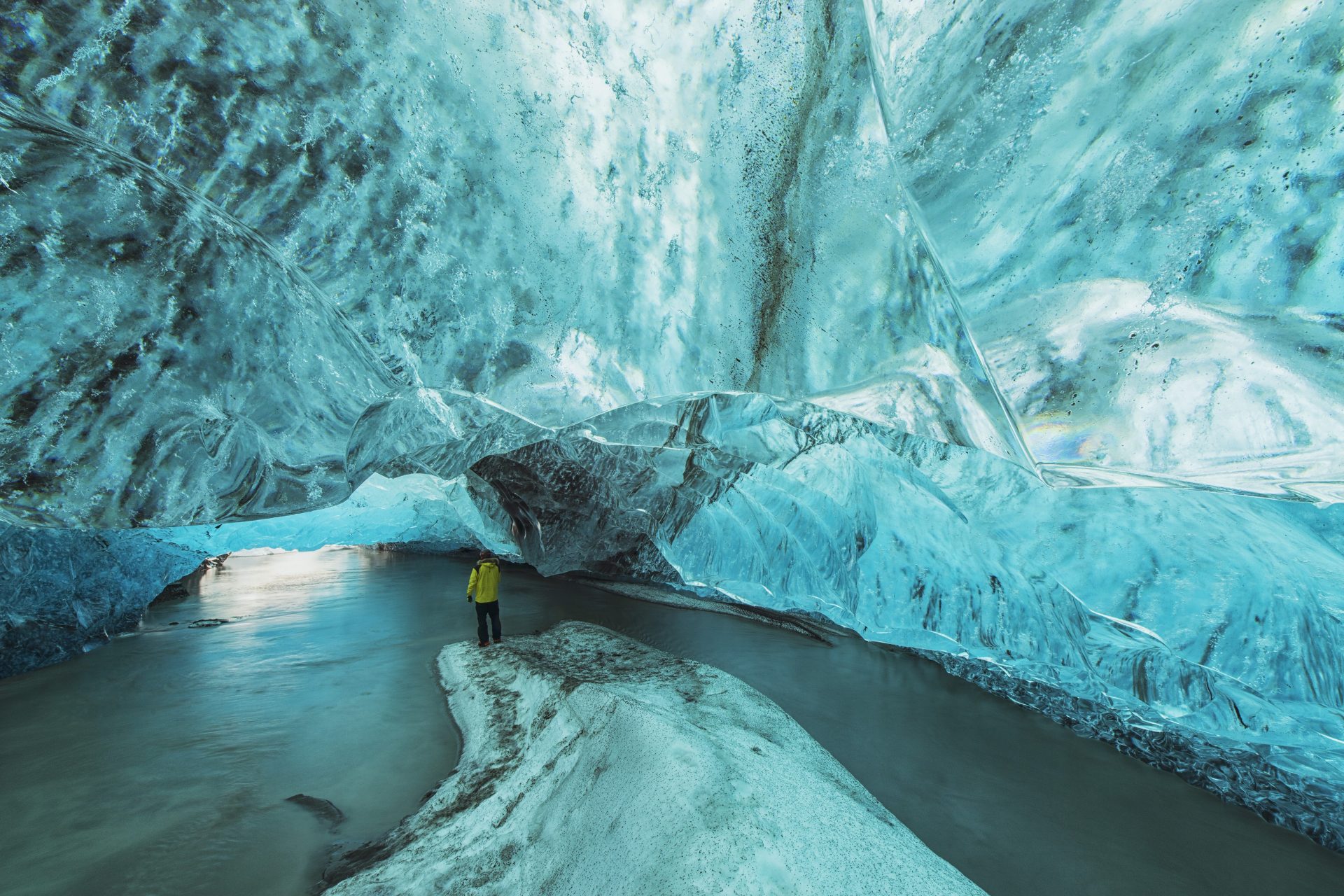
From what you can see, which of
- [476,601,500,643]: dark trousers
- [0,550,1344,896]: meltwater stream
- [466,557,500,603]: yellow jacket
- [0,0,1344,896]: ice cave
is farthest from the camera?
[476,601,500,643]: dark trousers

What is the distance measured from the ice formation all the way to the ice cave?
27 millimetres

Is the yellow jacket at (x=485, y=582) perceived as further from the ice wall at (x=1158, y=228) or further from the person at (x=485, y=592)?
the ice wall at (x=1158, y=228)

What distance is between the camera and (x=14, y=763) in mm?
4043

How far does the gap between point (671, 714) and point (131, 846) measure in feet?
10.1

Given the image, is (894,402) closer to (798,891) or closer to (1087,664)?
(798,891)

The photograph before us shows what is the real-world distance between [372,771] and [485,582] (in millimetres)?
2267

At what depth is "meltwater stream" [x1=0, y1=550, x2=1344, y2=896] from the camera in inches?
122

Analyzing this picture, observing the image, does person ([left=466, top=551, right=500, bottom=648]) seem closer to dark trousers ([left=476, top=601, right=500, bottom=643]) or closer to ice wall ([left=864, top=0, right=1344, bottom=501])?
dark trousers ([left=476, top=601, right=500, bottom=643])

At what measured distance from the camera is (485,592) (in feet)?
20.1

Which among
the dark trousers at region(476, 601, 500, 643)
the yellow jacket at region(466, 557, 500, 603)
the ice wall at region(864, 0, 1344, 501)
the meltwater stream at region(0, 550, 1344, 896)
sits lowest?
the meltwater stream at region(0, 550, 1344, 896)

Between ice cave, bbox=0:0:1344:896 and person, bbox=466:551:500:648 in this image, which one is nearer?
ice cave, bbox=0:0:1344:896

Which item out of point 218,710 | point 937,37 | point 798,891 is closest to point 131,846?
point 218,710

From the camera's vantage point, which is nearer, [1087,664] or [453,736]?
[1087,664]

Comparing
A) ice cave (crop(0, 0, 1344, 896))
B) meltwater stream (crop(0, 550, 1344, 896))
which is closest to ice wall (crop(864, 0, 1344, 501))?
ice cave (crop(0, 0, 1344, 896))
